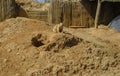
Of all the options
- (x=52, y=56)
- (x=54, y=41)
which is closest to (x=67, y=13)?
(x=54, y=41)

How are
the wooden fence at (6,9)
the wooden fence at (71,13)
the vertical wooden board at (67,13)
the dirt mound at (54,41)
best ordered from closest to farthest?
1. the dirt mound at (54,41)
2. the wooden fence at (6,9)
3. the wooden fence at (71,13)
4. the vertical wooden board at (67,13)

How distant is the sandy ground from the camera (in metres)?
8.43

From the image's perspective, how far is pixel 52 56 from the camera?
28.5 ft

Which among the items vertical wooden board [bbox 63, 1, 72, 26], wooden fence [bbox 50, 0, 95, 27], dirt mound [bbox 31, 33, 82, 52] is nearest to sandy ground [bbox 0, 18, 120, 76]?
dirt mound [bbox 31, 33, 82, 52]

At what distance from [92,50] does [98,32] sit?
27.3 feet

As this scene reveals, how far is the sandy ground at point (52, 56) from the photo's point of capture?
27.6 ft

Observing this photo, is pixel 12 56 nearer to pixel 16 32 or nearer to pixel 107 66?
pixel 16 32

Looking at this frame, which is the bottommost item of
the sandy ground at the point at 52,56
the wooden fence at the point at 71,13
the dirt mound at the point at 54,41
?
the wooden fence at the point at 71,13

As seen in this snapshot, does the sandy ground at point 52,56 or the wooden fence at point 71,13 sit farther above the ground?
the sandy ground at point 52,56

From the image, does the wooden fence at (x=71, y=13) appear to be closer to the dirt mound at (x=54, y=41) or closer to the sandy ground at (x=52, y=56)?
the sandy ground at (x=52, y=56)

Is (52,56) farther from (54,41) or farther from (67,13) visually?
(67,13)

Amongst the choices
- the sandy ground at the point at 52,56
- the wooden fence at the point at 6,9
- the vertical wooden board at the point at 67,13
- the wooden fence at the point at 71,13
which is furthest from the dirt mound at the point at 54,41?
the vertical wooden board at the point at 67,13

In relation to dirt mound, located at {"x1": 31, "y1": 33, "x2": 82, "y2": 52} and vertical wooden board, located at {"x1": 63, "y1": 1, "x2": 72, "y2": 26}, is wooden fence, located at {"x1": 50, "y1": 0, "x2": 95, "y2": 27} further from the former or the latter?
dirt mound, located at {"x1": 31, "y1": 33, "x2": 82, "y2": 52}

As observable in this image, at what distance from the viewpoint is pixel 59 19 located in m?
19.3
